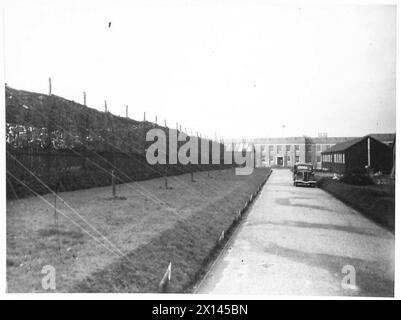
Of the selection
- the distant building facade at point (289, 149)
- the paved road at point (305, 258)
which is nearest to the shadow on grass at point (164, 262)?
the paved road at point (305, 258)

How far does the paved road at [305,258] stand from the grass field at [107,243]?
2.43 ft

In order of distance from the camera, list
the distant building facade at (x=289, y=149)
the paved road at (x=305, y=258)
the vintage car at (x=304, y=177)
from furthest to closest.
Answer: the distant building facade at (x=289, y=149)
the vintage car at (x=304, y=177)
the paved road at (x=305, y=258)

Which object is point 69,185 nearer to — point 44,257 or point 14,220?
point 14,220

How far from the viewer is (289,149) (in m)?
79.1

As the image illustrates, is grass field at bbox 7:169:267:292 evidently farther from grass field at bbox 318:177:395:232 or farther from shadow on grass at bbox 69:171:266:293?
grass field at bbox 318:177:395:232

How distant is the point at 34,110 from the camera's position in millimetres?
10828

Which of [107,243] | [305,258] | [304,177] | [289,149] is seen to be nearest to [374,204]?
[305,258]

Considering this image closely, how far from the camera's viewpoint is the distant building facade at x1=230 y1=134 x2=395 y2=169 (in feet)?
254

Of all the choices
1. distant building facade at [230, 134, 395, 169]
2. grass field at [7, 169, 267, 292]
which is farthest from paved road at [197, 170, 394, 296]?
distant building facade at [230, 134, 395, 169]

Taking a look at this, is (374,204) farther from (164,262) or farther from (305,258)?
(164,262)

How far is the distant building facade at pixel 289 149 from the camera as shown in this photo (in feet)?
254

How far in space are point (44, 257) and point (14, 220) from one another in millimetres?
1822

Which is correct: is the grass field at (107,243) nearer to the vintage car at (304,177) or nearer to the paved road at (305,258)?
the paved road at (305,258)
